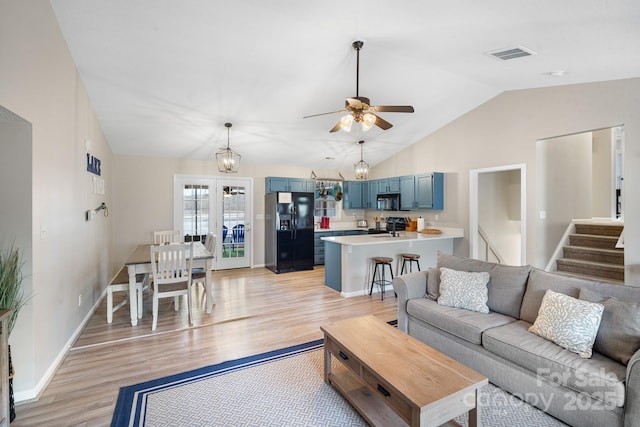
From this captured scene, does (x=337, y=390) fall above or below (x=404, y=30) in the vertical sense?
below

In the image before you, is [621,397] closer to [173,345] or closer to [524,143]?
[173,345]

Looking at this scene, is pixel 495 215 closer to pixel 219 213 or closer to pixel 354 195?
pixel 354 195

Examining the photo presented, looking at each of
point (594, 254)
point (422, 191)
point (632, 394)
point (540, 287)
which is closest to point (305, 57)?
point (540, 287)

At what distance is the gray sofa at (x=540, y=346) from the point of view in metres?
1.74

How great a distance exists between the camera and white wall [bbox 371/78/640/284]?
3.62 metres

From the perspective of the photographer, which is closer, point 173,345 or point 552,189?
point 173,345

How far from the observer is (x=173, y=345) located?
3055 millimetres

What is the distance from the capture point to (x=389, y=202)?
688cm

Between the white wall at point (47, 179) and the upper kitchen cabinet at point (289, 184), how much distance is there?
3599mm

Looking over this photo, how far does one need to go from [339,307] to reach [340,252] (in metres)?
0.97

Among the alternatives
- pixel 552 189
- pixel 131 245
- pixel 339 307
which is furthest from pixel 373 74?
pixel 131 245

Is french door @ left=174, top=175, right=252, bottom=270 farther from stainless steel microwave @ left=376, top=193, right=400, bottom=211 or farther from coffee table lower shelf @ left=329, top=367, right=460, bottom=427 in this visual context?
coffee table lower shelf @ left=329, top=367, right=460, bottom=427

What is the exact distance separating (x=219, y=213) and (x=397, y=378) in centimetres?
567

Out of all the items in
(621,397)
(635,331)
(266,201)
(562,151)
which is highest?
(562,151)
